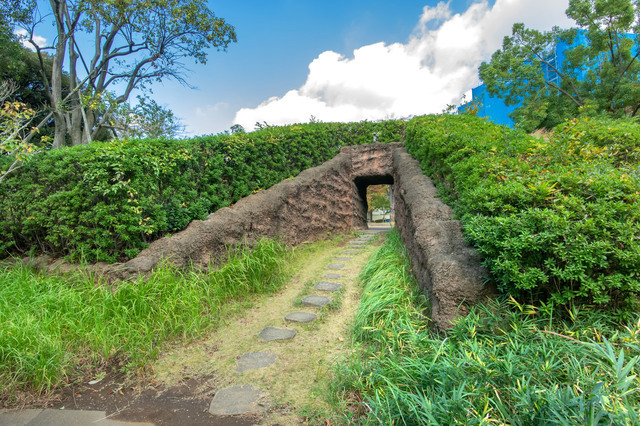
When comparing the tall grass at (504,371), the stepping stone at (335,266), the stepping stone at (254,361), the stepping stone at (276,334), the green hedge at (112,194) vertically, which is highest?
the green hedge at (112,194)

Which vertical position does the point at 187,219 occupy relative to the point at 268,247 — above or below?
above

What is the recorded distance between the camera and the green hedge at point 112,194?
4.37 meters

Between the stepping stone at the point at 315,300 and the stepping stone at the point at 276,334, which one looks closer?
the stepping stone at the point at 276,334

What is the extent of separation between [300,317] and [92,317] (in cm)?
231

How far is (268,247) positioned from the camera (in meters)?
5.54

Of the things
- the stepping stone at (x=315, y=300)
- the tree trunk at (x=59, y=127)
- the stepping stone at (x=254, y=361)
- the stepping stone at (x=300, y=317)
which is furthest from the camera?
the tree trunk at (x=59, y=127)

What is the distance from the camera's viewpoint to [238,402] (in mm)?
2664

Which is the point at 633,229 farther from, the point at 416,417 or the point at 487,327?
the point at 416,417

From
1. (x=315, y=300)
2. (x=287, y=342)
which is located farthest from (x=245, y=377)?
(x=315, y=300)

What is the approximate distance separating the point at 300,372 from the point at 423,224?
2.25 metres

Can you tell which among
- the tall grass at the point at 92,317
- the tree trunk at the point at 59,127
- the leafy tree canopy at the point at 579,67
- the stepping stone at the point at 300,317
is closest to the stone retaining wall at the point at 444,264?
the stepping stone at the point at 300,317

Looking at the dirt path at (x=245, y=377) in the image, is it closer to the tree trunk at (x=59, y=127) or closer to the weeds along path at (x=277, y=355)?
the weeds along path at (x=277, y=355)

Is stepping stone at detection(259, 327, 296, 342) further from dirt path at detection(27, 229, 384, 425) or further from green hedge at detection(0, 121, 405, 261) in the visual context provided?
→ green hedge at detection(0, 121, 405, 261)

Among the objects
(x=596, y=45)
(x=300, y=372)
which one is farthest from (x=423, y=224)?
(x=596, y=45)
